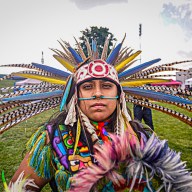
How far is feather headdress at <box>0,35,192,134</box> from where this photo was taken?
1.57 meters

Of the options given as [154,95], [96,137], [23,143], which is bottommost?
[23,143]

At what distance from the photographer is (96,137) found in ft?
4.73

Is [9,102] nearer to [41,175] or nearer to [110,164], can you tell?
[41,175]

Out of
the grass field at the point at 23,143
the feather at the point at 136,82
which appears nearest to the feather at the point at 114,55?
the feather at the point at 136,82

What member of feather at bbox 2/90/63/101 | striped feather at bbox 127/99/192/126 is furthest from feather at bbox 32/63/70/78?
striped feather at bbox 127/99/192/126

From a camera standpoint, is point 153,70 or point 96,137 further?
point 153,70

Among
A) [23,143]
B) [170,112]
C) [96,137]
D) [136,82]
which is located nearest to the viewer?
[96,137]

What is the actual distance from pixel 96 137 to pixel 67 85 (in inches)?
15.3

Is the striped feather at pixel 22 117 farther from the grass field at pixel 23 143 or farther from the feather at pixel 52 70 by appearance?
the grass field at pixel 23 143

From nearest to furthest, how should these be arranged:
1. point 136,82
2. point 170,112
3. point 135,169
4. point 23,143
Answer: point 135,169 → point 170,112 → point 136,82 → point 23,143

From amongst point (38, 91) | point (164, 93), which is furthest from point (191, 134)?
point (38, 91)

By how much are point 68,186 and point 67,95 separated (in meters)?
0.55

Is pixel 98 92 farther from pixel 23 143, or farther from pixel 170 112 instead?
pixel 23 143

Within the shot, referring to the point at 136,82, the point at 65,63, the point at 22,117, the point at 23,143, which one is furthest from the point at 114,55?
the point at 23,143
